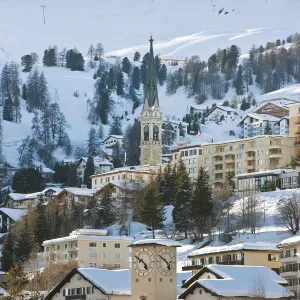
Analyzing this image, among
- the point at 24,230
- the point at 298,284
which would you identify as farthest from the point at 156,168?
the point at 298,284

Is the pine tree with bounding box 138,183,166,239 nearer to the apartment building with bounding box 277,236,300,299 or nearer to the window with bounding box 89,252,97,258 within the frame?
the window with bounding box 89,252,97,258

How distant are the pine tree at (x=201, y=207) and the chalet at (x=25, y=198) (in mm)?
37705

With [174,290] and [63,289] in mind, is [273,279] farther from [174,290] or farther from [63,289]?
[63,289]

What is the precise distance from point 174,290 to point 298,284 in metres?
10.8

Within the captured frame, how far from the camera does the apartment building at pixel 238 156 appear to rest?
5881 inches

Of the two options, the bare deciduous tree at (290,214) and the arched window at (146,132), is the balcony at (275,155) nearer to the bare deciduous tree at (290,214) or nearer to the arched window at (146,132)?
the bare deciduous tree at (290,214)

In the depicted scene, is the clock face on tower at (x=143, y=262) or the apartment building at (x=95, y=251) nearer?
the clock face on tower at (x=143, y=262)

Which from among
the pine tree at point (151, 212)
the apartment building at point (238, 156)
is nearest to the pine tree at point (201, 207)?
the pine tree at point (151, 212)

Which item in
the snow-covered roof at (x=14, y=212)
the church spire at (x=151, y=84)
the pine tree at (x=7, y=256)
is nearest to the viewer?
the pine tree at (x=7, y=256)

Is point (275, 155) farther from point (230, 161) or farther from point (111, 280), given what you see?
point (111, 280)

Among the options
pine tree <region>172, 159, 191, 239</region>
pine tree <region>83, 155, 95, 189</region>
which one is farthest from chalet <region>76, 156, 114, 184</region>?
pine tree <region>172, 159, 191, 239</region>

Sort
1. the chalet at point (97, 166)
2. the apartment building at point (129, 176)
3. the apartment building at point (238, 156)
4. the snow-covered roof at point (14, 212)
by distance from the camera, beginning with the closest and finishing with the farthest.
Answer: the apartment building at point (238, 156)
the snow-covered roof at point (14, 212)
the apartment building at point (129, 176)
the chalet at point (97, 166)

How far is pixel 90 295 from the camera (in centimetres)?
8162

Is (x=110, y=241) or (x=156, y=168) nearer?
(x=110, y=241)
